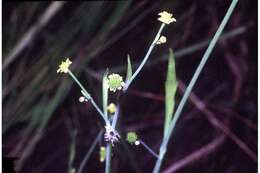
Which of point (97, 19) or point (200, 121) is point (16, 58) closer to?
point (97, 19)

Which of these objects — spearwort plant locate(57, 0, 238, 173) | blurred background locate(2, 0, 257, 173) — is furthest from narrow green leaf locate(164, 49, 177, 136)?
blurred background locate(2, 0, 257, 173)

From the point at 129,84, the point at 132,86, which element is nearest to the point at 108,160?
the point at 129,84

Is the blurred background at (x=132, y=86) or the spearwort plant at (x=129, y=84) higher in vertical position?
the blurred background at (x=132, y=86)

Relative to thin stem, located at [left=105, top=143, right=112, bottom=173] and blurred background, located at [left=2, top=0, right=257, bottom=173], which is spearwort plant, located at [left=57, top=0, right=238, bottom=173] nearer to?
thin stem, located at [left=105, top=143, right=112, bottom=173]

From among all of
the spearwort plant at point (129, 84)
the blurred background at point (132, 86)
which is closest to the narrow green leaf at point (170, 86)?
the spearwort plant at point (129, 84)

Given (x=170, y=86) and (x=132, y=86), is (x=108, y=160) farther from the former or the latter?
(x=132, y=86)

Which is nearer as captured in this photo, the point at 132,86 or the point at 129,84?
the point at 129,84

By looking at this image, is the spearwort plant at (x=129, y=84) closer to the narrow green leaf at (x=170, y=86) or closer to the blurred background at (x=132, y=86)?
the narrow green leaf at (x=170, y=86)

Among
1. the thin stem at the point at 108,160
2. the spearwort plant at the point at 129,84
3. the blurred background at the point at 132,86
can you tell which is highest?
the blurred background at the point at 132,86
